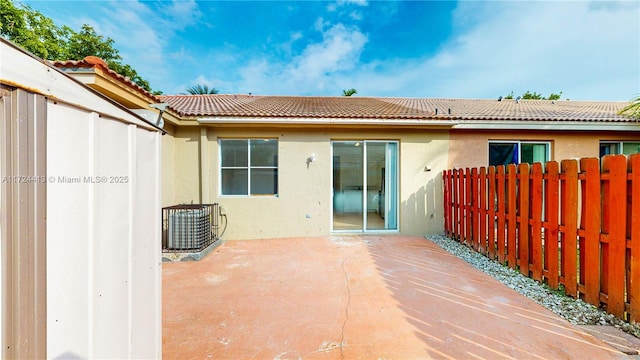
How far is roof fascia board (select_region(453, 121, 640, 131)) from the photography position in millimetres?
7177

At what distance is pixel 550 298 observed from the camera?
3568mm

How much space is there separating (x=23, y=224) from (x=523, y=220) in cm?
592

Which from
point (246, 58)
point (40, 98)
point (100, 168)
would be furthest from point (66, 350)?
point (246, 58)

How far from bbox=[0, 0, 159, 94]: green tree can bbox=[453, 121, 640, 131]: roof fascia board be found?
21.3 meters

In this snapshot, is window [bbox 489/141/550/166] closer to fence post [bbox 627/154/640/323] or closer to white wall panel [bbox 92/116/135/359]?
fence post [bbox 627/154/640/323]

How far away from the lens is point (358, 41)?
14.4 metres

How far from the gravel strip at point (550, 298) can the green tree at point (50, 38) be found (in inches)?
885

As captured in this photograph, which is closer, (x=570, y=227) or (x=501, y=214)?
(x=570, y=227)

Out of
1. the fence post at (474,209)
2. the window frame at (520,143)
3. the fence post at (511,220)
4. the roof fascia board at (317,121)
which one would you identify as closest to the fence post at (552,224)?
the fence post at (511,220)

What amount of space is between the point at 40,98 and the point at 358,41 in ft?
50.9

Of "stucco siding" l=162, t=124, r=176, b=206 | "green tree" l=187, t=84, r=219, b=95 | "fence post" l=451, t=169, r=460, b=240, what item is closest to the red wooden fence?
"fence post" l=451, t=169, r=460, b=240

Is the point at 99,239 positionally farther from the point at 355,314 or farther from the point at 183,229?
the point at 183,229

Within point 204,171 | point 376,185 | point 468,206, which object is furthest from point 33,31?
point 468,206

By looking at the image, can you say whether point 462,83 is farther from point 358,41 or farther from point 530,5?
point 530,5
